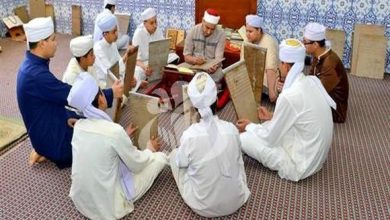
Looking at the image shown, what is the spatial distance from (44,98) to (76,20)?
13.3 feet

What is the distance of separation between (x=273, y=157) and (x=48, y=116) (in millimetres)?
1651

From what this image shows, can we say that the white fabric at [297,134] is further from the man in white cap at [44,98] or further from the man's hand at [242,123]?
the man in white cap at [44,98]

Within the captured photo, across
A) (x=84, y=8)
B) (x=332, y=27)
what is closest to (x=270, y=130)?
(x=332, y=27)

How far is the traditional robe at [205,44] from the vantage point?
14.9 ft

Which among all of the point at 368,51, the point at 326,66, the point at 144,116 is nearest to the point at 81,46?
the point at 144,116

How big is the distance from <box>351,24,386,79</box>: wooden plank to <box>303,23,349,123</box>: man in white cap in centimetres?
152

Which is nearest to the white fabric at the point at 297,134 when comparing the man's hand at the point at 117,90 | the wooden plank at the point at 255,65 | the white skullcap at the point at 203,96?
the white skullcap at the point at 203,96

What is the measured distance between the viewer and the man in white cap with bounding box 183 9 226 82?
444 centimetres

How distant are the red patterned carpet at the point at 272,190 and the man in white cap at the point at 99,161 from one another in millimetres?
135

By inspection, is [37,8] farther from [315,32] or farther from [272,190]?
[272,190]

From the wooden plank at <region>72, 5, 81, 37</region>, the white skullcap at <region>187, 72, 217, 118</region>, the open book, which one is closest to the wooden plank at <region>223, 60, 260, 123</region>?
the open book

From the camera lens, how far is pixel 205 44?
4594 mm

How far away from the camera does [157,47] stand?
173 inches

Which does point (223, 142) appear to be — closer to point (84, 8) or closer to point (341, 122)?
point (341, 122)
